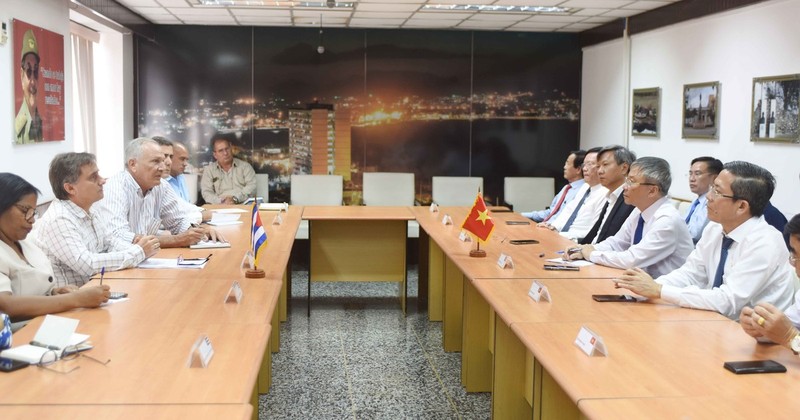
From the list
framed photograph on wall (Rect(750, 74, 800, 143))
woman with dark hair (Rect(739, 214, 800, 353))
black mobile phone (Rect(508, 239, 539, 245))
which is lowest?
black mobile phone (Rect(508, 239, 539, 245))

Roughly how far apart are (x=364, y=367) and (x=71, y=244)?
216 centimetres

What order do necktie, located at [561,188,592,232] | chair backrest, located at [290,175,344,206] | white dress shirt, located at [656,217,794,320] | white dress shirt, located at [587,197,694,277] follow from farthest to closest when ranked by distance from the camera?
chair backrest, located at [290,175,344,206] → necktie, located at [561,188,592,232] → white dress shirt, located at [587,197,694,277] → white dress shirt, located at [656,217,794,320]

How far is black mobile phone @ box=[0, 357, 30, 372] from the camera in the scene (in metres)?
2.39

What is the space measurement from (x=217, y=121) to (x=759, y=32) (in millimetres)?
6567

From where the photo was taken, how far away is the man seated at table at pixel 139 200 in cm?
478

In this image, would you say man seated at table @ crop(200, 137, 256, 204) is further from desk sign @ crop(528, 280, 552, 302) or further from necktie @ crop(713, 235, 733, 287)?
necktie @ crop(713, 235, 733, 287)

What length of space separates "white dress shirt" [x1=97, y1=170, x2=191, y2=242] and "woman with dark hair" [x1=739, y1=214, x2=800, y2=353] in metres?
3.19

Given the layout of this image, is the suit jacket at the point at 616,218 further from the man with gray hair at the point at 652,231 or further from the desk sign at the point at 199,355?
the desk sign at the point at 199,355

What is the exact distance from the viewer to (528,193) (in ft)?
31.0

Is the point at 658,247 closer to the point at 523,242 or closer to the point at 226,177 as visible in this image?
the point at 523,242

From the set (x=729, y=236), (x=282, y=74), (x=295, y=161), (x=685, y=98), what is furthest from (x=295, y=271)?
(x=729, y=236)

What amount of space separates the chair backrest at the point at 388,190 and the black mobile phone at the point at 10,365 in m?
6.87

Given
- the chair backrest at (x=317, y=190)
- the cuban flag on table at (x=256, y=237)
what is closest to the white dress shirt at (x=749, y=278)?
the cuban flag on table at (x=256, y=237)

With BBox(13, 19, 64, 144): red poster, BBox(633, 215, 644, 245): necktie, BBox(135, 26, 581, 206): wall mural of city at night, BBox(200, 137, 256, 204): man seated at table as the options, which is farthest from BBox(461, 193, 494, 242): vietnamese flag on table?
BBox(135, 26, 581, 206): wall mural of city at night
